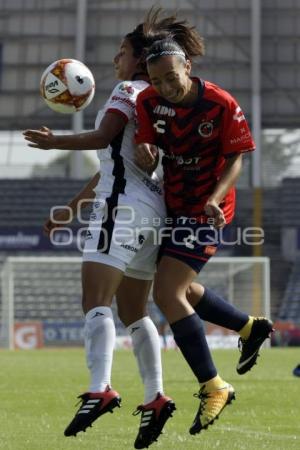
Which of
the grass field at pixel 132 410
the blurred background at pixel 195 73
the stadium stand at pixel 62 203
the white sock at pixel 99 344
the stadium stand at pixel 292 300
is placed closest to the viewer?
the white sock at pixel 99 344

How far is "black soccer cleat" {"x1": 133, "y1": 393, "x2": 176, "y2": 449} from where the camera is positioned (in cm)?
581

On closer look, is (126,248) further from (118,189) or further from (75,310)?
(75,310)

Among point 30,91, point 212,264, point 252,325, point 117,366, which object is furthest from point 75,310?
point 252,325

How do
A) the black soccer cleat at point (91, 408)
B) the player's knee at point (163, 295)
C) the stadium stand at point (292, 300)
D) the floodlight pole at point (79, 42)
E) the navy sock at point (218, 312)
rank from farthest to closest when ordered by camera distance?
the floodlight pole at point (79, 42) < the stadium stand at point (292, 300) < the navy sock at point (218, 312) < the player's knee at point (163, 295) < the black soccer cleat at point (91, 408)

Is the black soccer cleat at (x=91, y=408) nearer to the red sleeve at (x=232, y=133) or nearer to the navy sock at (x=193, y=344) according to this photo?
the navy sock at (x=193, y=344)

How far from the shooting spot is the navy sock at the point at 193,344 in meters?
6.03

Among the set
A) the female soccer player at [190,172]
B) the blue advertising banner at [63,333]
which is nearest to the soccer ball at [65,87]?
the female soccer player at [190,172]

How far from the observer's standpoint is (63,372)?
13867 millimetres

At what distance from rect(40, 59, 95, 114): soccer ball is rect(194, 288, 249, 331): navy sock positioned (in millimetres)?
1321

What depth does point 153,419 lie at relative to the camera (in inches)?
230

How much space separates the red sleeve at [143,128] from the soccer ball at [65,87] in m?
0.62

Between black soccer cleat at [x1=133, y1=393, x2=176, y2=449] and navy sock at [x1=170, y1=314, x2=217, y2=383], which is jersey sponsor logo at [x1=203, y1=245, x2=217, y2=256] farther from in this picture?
black soccer cleat at [x1=133, y1=393, x2=176, y2=449]

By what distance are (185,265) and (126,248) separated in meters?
0.34

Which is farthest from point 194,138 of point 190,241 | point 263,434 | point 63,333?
point 63,333
